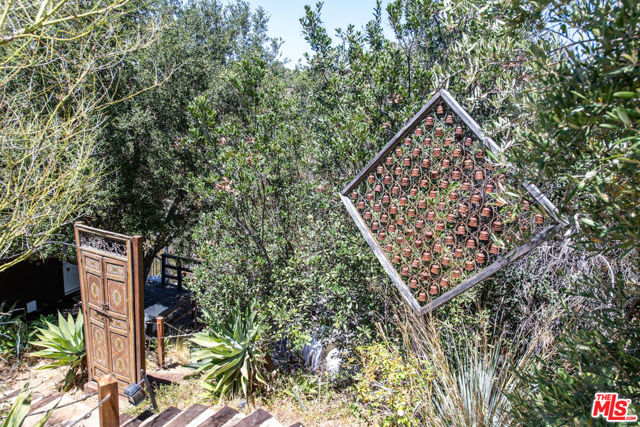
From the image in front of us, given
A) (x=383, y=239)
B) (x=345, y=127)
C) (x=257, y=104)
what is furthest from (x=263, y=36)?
(x=383, y=239)

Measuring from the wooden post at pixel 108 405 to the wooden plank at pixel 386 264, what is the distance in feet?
7.82

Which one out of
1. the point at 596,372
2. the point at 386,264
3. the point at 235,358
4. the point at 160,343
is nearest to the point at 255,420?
the point at 235,358

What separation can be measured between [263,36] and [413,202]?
14.9m

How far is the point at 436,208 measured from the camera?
3.27m

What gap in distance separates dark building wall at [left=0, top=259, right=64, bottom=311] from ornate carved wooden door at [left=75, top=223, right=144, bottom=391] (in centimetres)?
284

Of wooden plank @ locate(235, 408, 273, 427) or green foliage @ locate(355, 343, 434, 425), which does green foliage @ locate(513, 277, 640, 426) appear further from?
wooden plank @ locate(235, 408, 273, 427)

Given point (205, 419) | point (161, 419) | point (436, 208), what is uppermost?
point (436, 208)

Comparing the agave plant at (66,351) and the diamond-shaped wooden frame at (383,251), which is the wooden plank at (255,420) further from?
the agave plant at (66,351)

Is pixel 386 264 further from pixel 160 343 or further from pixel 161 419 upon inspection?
pixel 160 343

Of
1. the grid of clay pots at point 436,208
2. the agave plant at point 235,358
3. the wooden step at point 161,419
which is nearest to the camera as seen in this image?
the grid of clay pots at point 436,208

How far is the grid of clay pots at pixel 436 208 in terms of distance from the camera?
2.93 metres

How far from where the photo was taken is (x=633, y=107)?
119 centimetres

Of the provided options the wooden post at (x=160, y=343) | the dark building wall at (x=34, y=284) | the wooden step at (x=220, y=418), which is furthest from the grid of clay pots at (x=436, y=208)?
the dark building wall at (x=34, y=284)

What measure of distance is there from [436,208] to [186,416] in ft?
9.70
